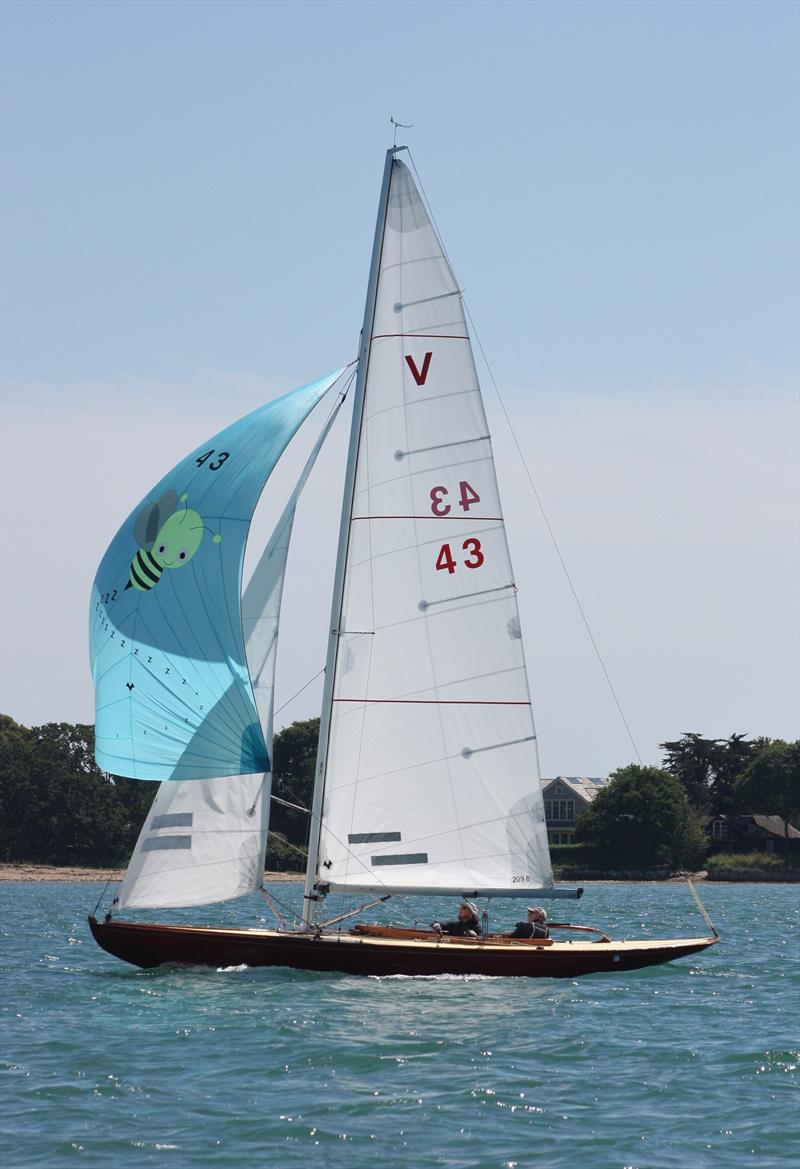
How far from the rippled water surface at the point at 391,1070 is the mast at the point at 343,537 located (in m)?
2.16

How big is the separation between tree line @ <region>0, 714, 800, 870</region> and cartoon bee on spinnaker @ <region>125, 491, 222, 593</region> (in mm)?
61929

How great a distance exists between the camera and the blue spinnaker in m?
26.4

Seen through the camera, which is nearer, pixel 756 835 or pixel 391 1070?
pixel 391 1070

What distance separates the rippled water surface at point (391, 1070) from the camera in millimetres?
15922

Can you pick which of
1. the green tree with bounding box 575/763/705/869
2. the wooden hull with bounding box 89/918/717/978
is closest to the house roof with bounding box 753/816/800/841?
the green tree with bounding box 575/763/705/869

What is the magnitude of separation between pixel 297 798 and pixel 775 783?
40059 mm

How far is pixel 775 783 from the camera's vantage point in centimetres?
12388

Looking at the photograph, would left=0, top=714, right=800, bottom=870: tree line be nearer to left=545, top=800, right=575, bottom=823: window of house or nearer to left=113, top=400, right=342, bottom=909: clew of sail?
left=545, top=800, right=575, bottom=823: window of house

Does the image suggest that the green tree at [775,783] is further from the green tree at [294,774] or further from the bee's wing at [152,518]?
the bee's wing at [152,518]

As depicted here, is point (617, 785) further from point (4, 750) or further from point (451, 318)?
point (451, 318)

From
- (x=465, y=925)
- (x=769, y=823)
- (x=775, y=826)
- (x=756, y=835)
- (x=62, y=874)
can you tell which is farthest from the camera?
(x=769, y=823)

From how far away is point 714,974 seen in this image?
32.8 metres

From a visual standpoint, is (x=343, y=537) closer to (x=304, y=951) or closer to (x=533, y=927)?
(x=304, y=951)

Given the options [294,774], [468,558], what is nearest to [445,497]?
[468,558]
